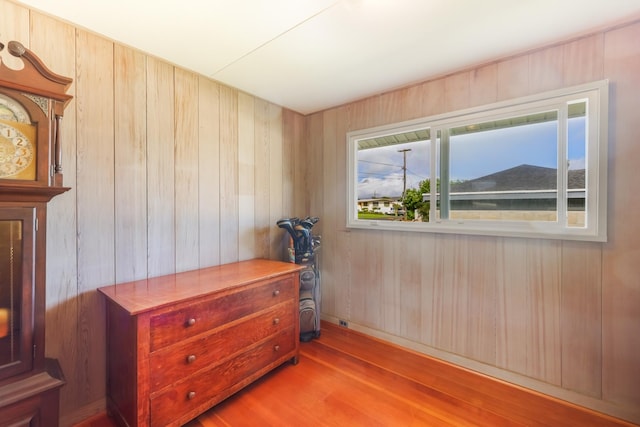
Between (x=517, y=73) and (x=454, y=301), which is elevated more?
(x=517, y=73)

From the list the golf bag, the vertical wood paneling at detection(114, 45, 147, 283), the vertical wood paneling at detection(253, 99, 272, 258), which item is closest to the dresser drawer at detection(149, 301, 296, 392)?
the golf bag

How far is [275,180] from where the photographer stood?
2.91 m

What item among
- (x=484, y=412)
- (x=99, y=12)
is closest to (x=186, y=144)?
(x=99, y=12)

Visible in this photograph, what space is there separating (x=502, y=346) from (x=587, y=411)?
1.72 ft

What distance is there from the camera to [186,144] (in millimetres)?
2152

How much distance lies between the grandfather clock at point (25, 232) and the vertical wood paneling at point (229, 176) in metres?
1.17

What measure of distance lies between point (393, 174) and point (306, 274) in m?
1.32

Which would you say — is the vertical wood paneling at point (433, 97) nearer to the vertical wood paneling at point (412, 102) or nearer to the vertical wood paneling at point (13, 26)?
the vertical wood paneling at point (412, 102)

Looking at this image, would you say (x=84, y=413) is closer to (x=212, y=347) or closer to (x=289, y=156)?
(x=212, y=347)

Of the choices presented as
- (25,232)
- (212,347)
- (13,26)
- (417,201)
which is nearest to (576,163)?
(417,201)

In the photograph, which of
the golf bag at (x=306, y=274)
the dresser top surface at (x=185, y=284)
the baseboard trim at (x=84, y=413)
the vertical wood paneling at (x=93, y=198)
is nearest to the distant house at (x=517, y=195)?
the golf bag at (x=306, y=274)

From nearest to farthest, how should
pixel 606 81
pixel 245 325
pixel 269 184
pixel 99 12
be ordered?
pixel 99 12 < pixel 606 81 < pixel 245 325 < pixel 269 184

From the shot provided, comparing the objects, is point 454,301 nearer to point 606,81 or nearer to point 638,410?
point 638,410

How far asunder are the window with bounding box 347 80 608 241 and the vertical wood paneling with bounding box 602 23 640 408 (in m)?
0.07
